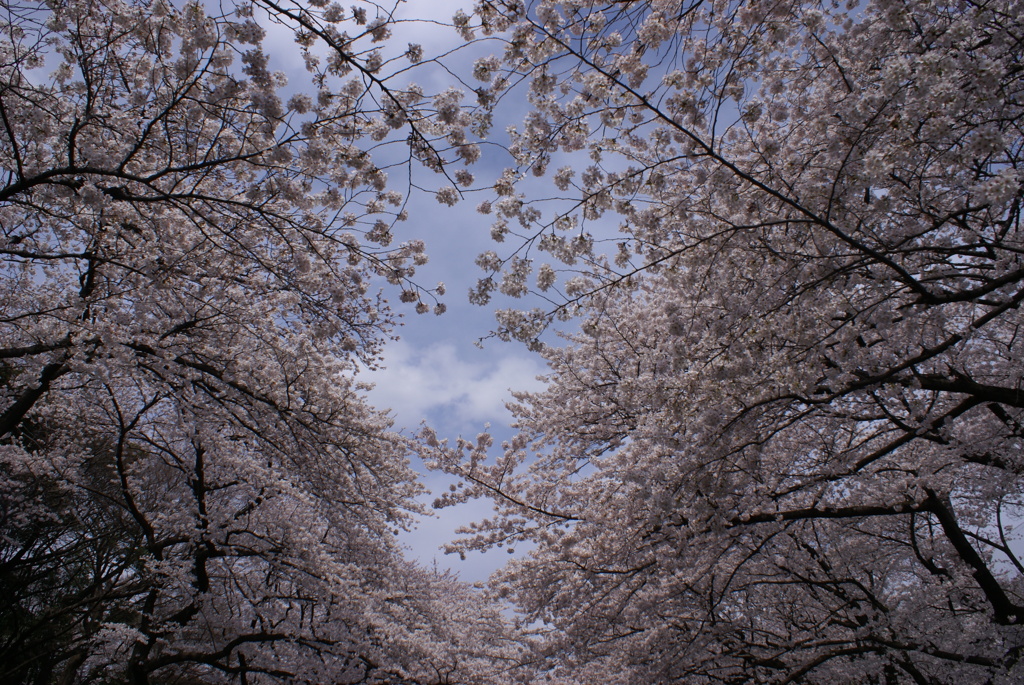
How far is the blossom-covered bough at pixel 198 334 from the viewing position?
4.68 m

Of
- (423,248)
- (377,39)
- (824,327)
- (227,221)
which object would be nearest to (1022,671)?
(824,327)

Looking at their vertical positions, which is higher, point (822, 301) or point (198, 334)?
point (198, 334)

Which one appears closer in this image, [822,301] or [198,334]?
[822,301]

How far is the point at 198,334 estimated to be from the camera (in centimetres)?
729

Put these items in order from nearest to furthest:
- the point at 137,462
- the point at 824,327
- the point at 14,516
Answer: the point at 824,327, the point at 14,516, the point at 137,462

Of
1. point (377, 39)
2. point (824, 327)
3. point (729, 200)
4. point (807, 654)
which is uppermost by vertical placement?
point (377, 39)

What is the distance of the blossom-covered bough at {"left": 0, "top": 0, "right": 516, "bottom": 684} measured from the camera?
15.4 feet

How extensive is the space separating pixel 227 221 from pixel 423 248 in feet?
7.17

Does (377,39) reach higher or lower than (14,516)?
lower

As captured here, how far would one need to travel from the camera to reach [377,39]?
180 inches

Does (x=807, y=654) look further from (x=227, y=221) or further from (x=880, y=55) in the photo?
(x=227, y=221)

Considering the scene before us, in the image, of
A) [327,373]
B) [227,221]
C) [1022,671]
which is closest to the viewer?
[1022,671]

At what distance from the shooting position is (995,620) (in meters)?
6.43

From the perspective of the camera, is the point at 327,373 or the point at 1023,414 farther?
the point at 327,373
